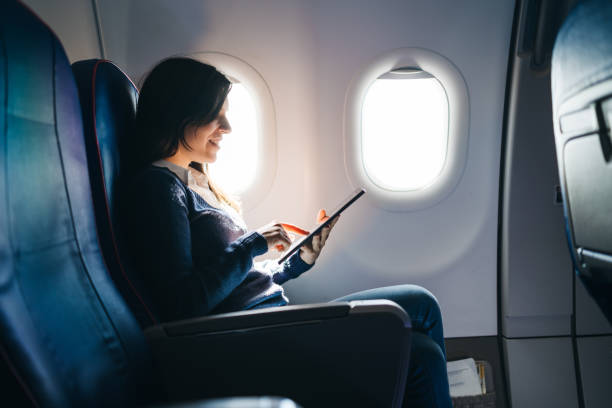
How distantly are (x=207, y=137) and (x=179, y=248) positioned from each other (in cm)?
42

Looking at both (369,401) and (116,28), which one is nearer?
(369,401)

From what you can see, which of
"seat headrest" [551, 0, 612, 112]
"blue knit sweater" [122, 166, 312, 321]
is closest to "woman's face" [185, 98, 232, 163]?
"blue knit sweater" [122, 166, 312, 321]

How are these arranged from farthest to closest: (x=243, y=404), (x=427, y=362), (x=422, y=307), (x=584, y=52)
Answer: (x=422, y=307), (x=427, y=362), (x=584, y=52), (x=243, y=404)

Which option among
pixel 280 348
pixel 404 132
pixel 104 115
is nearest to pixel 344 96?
pixel 404 132

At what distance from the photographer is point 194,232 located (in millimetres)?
1099

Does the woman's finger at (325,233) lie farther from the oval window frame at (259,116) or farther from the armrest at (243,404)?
the armrest at (243,404)

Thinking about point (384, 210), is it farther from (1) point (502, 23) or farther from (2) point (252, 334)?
(2) point (252, 334)

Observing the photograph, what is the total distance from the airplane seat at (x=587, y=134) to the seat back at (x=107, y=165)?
101cm

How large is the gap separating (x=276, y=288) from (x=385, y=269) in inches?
31.1

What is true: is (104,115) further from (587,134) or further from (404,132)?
(404,132)

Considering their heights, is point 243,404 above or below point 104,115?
below

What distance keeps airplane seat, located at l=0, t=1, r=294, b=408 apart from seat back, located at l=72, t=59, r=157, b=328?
2.7 inches

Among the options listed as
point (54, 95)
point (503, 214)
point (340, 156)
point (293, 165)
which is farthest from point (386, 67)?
point (54, 95)

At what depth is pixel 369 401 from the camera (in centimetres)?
89
